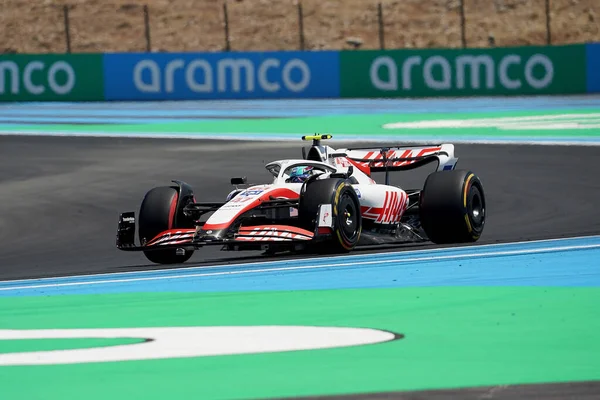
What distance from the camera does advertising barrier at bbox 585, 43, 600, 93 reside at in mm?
35375

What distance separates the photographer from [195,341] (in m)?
8.18

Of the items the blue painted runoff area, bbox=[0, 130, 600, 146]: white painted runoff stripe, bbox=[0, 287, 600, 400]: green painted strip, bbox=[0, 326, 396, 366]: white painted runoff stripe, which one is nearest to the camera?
bbox=[0, 287, 600, 400]: green painted strip

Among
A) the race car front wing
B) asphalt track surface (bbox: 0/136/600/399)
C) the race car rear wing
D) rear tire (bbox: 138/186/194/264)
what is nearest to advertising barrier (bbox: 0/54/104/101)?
asphalt track surface (bbox: 0/136/600/399)

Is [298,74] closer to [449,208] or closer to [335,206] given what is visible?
[449,208]

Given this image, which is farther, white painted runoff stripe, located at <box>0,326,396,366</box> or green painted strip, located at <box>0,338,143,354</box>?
green painted strip, located at <box>0,338,143,354</box>

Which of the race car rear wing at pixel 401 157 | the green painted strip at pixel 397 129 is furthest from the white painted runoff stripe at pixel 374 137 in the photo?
the race car rear wing at pixel 401 157

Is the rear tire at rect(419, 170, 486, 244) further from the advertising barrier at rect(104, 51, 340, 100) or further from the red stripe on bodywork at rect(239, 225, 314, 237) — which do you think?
the advertising barrier at rect(104, 51, 340, 100)

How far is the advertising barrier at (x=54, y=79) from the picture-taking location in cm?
3706

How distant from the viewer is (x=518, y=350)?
735 cm

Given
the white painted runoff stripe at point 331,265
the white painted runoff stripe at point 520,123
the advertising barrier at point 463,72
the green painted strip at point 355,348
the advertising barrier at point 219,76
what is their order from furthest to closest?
the advertising barrier at point 219,76, the advertising barrier at point 463,72, the white painted runoff stripe at point 520,123, the white painted runoff stripe at point 331,265, the green painted strip at point 355,348

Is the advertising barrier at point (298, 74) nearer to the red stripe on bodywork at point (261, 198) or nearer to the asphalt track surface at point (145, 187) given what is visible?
the asphalt track surface at point (145, 187)

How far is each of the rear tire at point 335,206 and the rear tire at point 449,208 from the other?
2.64 feet

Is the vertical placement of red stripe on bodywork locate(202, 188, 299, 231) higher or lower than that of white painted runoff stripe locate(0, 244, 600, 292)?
higher

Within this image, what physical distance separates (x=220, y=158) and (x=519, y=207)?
6.60 m
